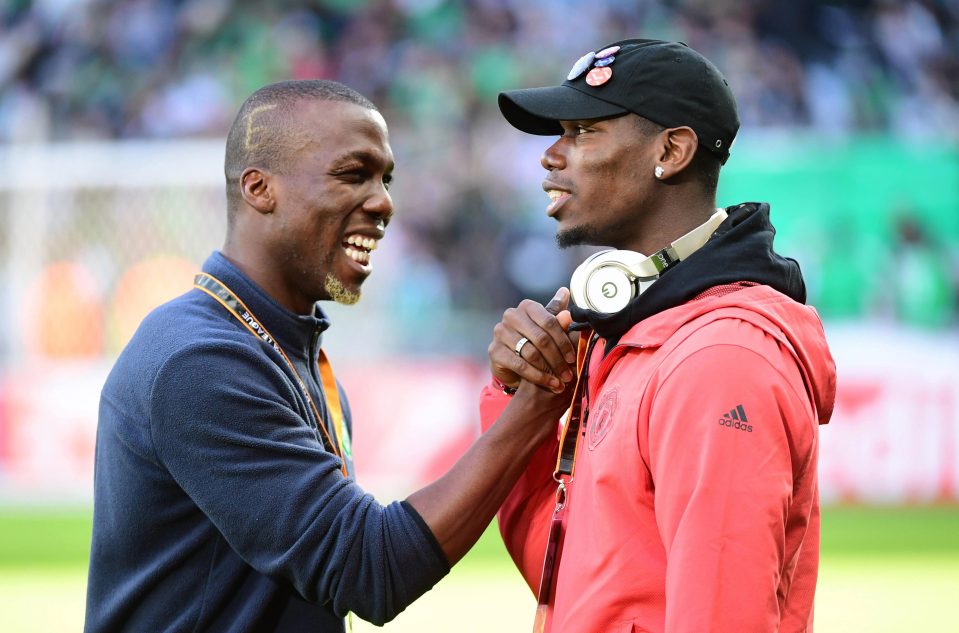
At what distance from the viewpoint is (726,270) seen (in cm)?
283

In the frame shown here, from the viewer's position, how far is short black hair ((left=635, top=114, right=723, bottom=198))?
3.04 m

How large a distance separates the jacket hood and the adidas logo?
453 mm

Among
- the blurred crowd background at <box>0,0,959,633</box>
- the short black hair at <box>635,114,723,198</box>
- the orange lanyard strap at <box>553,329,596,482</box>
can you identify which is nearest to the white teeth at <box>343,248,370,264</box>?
the orange lanyard strap at <box>553,329,596,482</box>

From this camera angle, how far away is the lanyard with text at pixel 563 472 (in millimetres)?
2996

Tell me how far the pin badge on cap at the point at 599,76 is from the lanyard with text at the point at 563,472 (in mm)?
698

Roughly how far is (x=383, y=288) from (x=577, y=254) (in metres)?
2.34

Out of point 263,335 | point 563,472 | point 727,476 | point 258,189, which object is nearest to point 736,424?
point 727,476

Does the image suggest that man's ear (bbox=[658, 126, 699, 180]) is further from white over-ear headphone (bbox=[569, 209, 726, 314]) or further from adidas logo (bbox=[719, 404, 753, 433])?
adidas logo (bbox=[719, 404, 753, 433])

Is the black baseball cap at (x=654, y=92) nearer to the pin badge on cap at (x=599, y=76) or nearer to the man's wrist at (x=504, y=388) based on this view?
the pin badge on cap at (x=599, y=76)

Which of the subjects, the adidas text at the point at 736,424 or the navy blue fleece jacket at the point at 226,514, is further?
the navy blue fleece jacket at the point at 226,514

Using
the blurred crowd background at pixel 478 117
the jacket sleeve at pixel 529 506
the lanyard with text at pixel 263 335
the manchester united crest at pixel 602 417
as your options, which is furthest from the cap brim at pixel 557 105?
the blurred crowd background at pixel 478 117

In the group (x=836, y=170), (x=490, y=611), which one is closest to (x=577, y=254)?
(x=836, y=170)

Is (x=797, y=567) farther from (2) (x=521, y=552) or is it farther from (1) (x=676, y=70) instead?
(1) (x=676, y=70)

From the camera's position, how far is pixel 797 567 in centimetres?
286
